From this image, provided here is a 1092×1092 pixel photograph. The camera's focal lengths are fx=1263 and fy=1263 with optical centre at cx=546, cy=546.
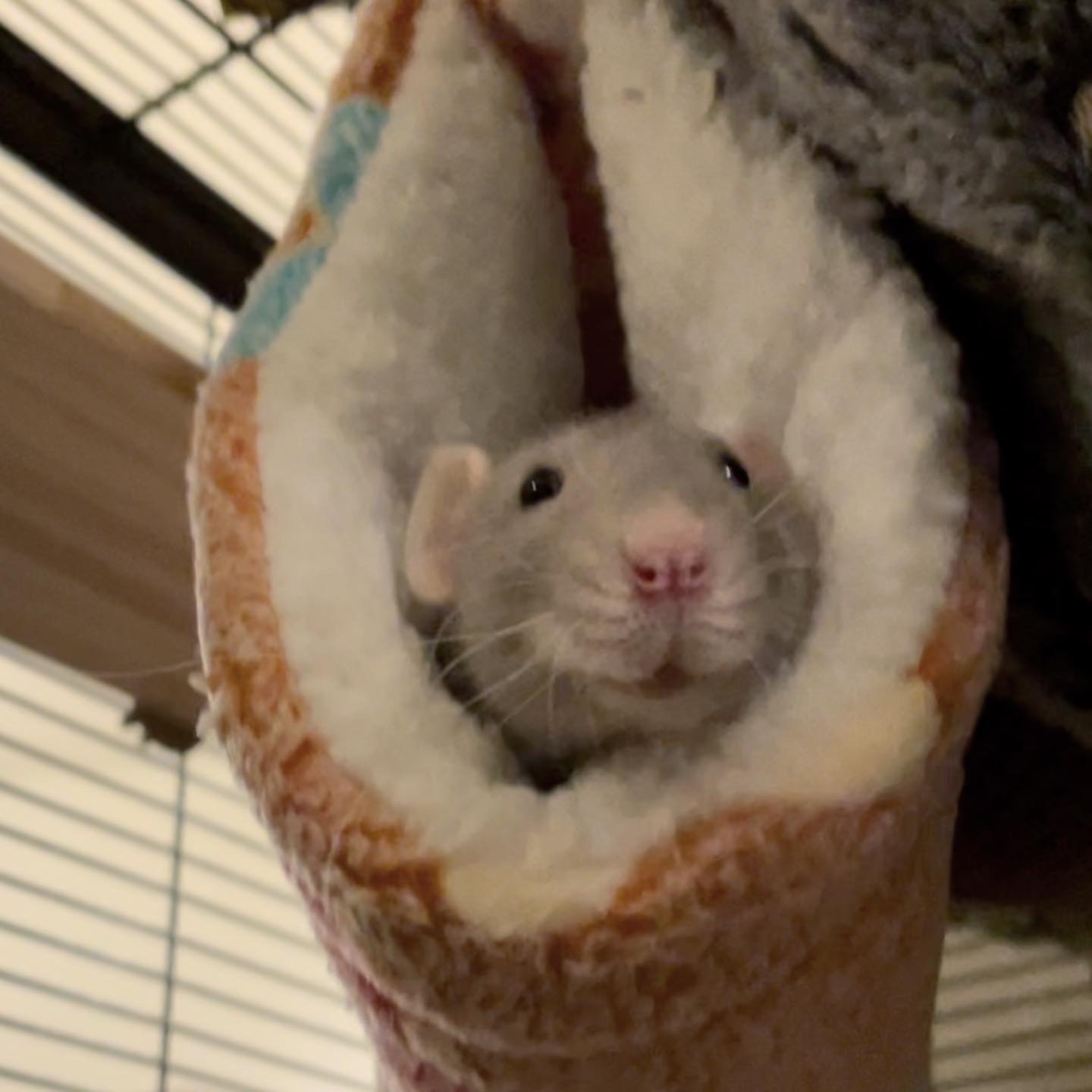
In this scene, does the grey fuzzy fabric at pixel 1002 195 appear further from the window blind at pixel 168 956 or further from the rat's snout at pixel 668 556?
the window blind at pixel 168 956

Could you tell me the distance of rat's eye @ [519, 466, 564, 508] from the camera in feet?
1.69

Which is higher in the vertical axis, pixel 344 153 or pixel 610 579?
pixel 344 153

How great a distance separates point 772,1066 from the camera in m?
0.43

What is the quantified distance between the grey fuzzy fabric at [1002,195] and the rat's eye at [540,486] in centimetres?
16

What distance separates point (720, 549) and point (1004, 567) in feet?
0.31

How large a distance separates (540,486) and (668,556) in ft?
0.32

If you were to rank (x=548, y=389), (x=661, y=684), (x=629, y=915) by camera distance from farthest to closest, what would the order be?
(x=548, y=389) → (x=661, y=684) → (x=629, y=915)

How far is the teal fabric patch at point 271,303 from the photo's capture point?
1.62 ft

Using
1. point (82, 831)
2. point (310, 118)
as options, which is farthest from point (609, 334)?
point (82, 831)

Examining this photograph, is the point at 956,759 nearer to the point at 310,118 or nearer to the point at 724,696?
the point at 724,696

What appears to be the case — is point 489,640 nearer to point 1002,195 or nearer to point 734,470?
point 734,470

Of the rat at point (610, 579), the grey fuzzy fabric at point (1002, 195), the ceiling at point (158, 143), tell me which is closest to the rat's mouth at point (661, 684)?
the rat at point (610, 579)

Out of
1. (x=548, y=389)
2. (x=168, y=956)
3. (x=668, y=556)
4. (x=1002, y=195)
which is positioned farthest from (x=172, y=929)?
(x=1002, y=195)

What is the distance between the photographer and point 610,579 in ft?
1.45
